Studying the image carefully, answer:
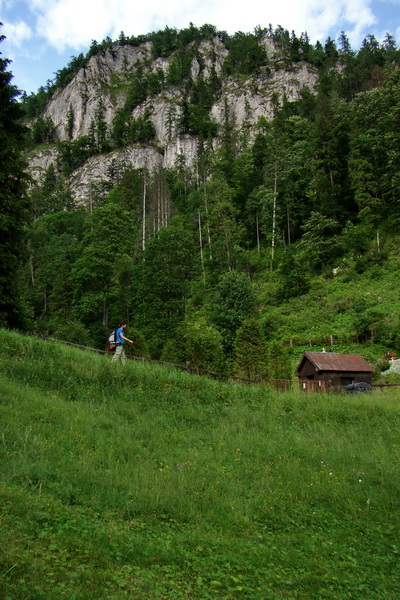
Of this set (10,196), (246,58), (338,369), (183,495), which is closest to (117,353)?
(183,495)

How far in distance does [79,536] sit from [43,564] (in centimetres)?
91

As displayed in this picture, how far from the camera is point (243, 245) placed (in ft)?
197

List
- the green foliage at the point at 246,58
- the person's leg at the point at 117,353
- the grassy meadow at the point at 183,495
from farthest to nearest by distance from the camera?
the green foliage at the point at 246,58, the person's leg at the point at 117,353, the grassy meadow at the point at 183,495

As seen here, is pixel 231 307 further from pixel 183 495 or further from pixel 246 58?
pixel 246 58

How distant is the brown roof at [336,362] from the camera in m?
26.2

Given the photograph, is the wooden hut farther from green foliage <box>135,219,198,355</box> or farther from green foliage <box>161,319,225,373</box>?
green foliage <box>135,219,198,355</box>

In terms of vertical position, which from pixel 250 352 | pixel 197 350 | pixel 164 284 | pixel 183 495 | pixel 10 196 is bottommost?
pixel 183 495

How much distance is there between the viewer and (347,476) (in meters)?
8.41

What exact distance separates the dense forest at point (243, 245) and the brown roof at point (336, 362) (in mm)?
2075

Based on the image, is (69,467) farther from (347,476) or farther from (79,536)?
(347,476)

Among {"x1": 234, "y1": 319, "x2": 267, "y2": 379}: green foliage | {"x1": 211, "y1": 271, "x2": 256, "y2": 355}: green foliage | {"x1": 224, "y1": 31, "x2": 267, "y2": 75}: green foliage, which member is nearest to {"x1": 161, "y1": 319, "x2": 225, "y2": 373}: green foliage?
{"x1": 234, "y1": 319, "x2": 267, "y2": 379}: green foliage

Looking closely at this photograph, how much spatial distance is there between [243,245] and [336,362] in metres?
35.4

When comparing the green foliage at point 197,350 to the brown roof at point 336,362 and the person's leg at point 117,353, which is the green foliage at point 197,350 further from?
the person's leg at point 117,353

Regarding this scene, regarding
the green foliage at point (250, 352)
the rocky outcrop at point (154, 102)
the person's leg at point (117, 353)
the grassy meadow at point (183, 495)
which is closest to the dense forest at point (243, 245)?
the green foliage at point (250, 352)
